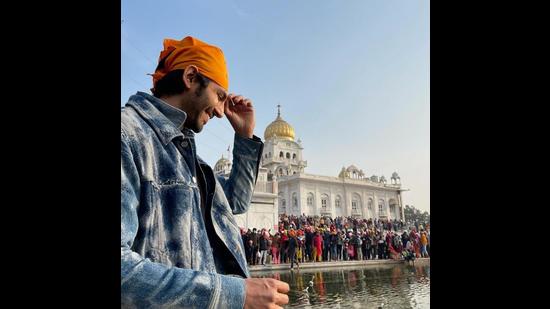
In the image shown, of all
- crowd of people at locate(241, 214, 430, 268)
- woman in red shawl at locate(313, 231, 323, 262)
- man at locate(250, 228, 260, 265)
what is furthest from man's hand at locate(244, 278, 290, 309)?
woman in red shawl at locate(313, 231, 323, 262)

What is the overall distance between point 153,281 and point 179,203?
0.30 metres

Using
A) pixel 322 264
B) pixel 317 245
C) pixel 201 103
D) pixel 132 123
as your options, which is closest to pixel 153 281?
pixel 132 123

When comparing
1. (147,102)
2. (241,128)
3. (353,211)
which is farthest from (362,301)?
(353,211)

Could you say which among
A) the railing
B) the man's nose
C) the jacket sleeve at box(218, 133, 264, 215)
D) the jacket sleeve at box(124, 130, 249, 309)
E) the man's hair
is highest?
the railing

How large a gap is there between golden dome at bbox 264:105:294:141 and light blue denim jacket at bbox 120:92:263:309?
54.8 m

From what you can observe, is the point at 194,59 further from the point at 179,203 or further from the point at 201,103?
the point at 179,203

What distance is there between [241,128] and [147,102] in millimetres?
535

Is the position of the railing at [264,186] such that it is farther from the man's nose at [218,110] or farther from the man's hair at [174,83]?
the man's hair at [174,83]

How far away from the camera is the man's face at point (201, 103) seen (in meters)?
1.35

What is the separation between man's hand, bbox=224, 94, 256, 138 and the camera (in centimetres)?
169

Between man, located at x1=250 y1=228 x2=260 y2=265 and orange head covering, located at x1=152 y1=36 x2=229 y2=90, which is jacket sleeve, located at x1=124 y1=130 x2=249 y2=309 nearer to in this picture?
orange head covering, located at x1=152 y1=36 x2=229 y2=90

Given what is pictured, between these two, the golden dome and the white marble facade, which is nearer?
the white marble facade
